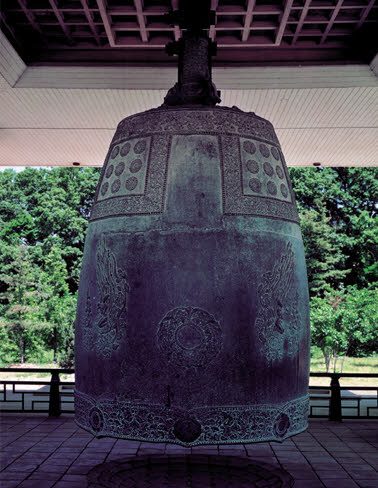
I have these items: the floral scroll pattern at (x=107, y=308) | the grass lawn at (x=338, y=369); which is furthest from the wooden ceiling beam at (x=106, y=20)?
the grass lawn at (x=338, y=369)

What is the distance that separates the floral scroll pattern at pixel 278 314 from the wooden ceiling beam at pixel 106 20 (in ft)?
11.3

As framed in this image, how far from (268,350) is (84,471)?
387cm

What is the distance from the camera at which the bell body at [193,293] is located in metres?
2.71

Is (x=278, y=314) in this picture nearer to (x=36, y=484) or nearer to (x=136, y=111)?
(x=36, y=484)

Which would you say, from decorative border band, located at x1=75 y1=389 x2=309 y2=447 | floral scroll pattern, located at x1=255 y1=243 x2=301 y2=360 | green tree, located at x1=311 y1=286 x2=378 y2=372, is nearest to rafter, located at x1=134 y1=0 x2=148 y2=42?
floral scroll pattern, located at x1=255 y1=243 x2=301 y2=360

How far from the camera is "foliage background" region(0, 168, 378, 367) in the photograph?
60.5 feet

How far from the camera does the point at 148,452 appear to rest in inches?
261

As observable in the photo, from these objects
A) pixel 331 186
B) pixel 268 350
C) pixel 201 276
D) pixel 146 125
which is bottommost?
pixel 268 350

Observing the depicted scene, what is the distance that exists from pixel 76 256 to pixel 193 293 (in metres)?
22.5

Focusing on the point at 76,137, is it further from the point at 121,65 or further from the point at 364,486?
the point at 364,486

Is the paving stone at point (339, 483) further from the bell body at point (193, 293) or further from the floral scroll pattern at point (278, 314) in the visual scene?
the floral scroll pattern at point (278, 314)

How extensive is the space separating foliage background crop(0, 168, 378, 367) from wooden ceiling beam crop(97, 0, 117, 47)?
41.0ft

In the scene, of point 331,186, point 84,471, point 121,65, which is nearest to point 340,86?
point 121,65

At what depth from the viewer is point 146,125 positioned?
3127 millimetres
